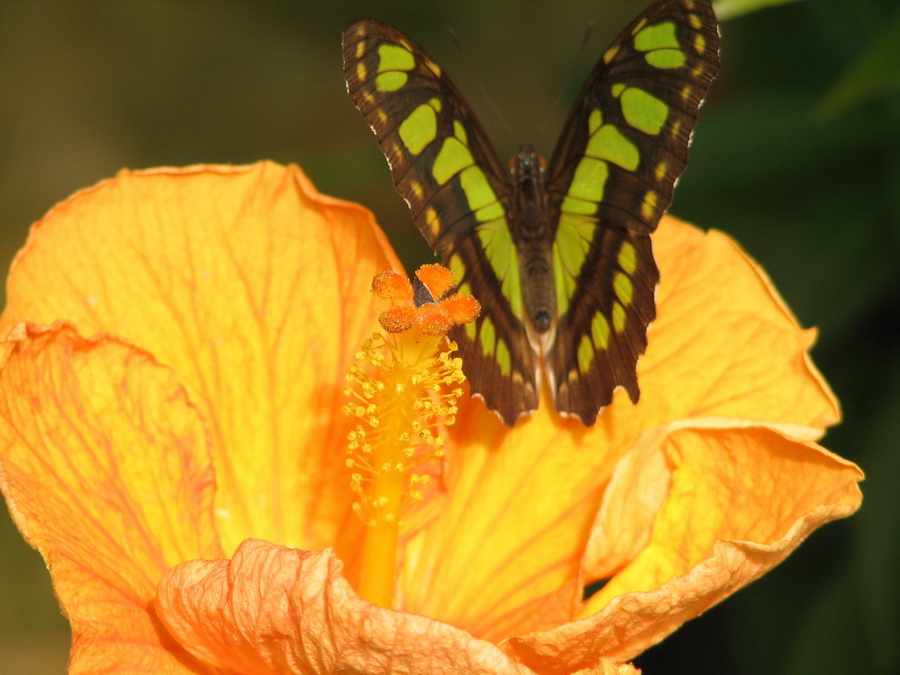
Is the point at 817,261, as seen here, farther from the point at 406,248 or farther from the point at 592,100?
the point at 406,248

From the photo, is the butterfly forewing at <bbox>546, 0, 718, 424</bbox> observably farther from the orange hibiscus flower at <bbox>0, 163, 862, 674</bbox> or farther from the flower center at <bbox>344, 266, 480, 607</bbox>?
the flower center at <bbox>344, 266, 480, 607</bbox>

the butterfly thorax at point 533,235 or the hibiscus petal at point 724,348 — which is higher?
the butterfly thorax at point 533,235

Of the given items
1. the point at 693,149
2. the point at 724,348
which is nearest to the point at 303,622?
the point at 724,348

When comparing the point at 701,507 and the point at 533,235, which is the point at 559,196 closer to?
the point at 533,235

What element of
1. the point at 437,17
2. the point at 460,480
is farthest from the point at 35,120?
the point at 460,480

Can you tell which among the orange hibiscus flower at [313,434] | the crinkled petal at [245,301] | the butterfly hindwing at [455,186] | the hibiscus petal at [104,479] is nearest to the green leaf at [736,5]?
the orange hibiscus flower at [313,434]

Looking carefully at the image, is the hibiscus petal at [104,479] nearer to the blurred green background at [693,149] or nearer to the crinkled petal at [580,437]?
the crinkled petal at [580,437]
